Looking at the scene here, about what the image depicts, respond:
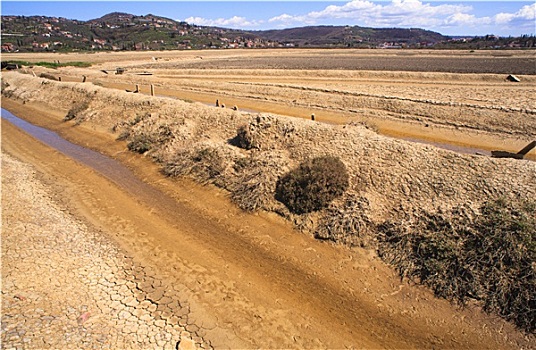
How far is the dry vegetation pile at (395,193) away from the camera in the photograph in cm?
807

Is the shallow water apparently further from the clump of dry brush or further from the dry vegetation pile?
the clump of dry brush

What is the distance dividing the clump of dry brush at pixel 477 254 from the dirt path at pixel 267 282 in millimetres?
415

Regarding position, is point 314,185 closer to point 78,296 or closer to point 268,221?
point 268,221

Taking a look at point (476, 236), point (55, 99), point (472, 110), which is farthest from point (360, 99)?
point (55, 99)

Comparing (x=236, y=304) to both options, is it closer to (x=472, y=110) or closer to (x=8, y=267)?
(x=8, y=267)

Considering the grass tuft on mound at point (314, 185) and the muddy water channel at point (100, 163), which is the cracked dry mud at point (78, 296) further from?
the grass tuft on mound at point (314, 185)

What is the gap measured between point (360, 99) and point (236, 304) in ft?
66.3

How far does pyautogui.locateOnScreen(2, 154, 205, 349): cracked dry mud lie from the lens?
6969 mm

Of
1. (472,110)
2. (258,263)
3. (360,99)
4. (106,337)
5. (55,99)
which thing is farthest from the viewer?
(55,99)

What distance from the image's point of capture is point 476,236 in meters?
8.56

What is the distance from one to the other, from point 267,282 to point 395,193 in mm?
4966

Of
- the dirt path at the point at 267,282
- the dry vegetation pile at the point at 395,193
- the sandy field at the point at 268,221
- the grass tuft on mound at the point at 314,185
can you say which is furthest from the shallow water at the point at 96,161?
the grass tuft on mound at the point at 314,185

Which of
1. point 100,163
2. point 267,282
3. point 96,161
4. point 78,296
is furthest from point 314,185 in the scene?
point 96,161

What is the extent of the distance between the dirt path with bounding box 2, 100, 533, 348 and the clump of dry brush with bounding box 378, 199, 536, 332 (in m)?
0.42
